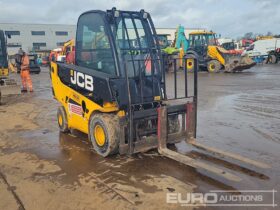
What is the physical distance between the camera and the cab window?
4934 mm

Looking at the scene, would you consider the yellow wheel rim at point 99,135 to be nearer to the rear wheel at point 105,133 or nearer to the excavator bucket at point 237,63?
the rear wheel at point 105,133

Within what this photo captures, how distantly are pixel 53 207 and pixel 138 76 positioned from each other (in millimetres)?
2341

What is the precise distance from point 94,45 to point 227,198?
3123 millimetres

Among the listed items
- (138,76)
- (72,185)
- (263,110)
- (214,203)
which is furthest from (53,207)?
(263,110)

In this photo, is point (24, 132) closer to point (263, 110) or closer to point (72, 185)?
point (72, 185)

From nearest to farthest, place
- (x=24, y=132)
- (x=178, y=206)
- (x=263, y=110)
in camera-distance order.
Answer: (x=178, y=206), (x=24, y=132), (x=263, y=110)

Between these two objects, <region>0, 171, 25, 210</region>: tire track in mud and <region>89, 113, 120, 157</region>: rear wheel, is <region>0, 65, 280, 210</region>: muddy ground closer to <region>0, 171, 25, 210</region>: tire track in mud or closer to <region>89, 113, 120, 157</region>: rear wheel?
<region>0, 171, 25, 210</region>: tire track in mud

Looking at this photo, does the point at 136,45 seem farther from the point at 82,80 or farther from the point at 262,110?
the point at 262,110

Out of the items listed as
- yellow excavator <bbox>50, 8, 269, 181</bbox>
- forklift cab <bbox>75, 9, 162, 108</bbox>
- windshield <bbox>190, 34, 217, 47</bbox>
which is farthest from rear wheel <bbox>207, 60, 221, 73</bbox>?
forklift cab <bbox>75, 9, 162, 108</bbox>

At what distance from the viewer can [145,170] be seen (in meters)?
4.43

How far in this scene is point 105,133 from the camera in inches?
188

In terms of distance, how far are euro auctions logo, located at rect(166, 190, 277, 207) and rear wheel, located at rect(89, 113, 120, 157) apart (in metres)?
1.38

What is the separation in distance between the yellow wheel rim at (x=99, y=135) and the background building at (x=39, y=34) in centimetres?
5930

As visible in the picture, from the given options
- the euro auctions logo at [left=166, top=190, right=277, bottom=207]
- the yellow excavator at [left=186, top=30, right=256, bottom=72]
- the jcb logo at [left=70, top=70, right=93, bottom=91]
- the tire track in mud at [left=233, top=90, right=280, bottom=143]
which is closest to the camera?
the euro auctions logo at [left=166, top=190, right=277, bottom=207]
